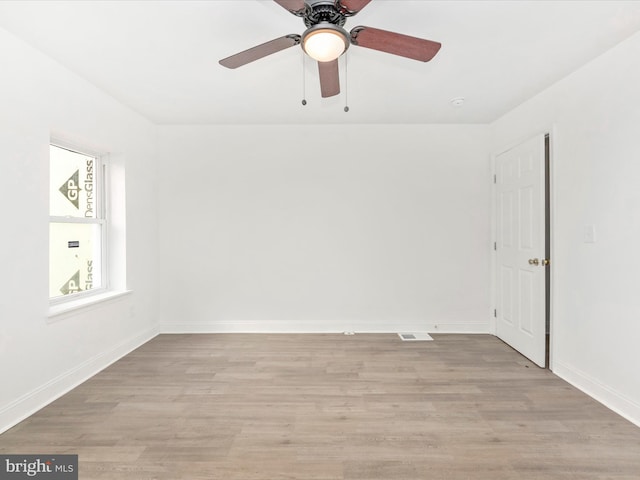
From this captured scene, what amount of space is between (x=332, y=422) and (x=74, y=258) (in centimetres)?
258

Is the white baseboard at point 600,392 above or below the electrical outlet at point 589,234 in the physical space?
below

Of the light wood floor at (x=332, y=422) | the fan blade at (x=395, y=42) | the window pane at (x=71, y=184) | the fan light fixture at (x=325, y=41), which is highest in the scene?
the fan blade at (x=395, y=42)

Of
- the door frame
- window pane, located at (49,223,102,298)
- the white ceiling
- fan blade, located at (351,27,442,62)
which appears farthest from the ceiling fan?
window pane, located at (49,223,102,298)

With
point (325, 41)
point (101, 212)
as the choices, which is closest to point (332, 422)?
point (325, 41)

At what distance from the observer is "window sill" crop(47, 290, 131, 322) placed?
8.03ft

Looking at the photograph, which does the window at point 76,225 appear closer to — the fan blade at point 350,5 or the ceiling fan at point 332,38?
the ceiling fan at point 332,38

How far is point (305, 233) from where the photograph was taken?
3990 mm

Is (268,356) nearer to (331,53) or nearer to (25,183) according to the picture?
(25,183)

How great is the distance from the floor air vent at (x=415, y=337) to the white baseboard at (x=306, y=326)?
0.28 ft

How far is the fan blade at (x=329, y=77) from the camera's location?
6.09ft

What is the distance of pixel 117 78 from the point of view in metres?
2.72

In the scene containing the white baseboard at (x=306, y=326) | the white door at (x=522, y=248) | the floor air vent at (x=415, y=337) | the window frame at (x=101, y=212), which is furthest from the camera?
the white baseboard at (x=306, y=326)

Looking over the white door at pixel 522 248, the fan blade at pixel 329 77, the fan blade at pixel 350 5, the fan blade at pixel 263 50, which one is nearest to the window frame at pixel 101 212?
the fan blade at pixel 263 50

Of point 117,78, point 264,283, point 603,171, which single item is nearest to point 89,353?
point 264,283
